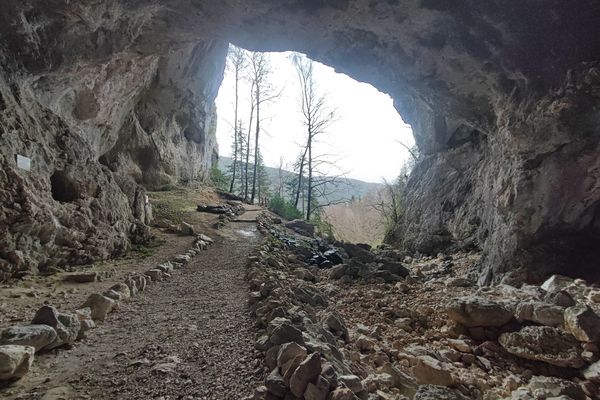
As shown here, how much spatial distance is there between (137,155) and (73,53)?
9.72m

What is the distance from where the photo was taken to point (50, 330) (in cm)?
284

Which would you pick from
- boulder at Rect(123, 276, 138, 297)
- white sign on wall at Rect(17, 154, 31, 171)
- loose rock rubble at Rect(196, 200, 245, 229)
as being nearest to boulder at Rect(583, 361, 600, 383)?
boulder at Rect(123, 276, 138, 297)

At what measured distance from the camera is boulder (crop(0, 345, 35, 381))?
2285mm

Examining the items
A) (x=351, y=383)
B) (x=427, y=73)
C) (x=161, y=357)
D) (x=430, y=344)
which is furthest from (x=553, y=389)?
(x=427, y=73)

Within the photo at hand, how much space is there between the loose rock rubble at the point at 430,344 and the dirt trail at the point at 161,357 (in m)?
0.26

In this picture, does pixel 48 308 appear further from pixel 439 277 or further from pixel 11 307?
pixel 439 277

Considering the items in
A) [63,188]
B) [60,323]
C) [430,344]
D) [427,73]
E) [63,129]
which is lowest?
[430,344]

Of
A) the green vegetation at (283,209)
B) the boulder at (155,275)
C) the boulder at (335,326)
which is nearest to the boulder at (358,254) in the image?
the boulder at (155,275)

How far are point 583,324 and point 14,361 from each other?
4.73 metres

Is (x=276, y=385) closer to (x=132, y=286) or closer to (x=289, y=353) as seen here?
(x=289, y=353)

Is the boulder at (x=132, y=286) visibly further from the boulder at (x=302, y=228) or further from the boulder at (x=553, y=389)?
the boulder at (x=302, y=228)

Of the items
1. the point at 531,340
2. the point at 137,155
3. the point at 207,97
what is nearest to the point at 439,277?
the point at 531,340

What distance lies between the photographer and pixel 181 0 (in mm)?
7168

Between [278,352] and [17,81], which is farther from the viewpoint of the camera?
[17,81]
